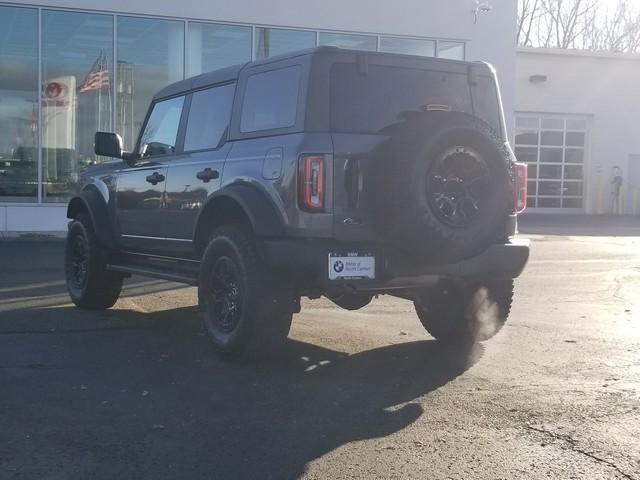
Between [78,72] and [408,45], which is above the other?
[408,45]

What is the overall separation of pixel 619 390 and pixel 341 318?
3211 millimetres

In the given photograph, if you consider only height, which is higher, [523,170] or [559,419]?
[523,170]

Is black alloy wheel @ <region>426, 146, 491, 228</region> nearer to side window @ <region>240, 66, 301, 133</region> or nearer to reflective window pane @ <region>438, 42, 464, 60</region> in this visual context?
side window @ <region>240, 66, 301, 133</region>

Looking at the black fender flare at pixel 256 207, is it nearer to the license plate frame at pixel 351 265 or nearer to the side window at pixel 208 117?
the license plate frame at pixel 351 265

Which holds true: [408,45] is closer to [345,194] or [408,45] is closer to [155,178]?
[155,178]

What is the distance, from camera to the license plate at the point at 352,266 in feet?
17.5

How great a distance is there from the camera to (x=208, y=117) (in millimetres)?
6805

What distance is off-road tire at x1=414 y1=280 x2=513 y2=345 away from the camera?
250 inches

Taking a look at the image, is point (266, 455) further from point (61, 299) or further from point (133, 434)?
point (61, 299)

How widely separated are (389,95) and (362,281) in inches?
54.0

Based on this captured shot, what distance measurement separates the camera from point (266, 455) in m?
4.11

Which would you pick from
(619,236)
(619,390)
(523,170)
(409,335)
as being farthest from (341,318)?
(619,236)

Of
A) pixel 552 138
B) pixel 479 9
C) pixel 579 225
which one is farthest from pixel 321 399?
pixel 552 138

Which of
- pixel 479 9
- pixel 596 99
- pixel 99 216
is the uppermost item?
pixel 479 9
